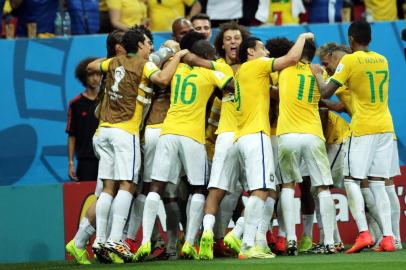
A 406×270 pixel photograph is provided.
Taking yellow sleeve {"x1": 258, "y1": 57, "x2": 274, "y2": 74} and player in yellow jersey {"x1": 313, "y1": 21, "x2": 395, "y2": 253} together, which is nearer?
yellow sleeve {"x1": 258, "y1": 57, "x2": 274, "y2": 74}

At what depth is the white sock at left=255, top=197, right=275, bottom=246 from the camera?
12.8 metres

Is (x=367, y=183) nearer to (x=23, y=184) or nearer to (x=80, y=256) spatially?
(x=80, y=256)

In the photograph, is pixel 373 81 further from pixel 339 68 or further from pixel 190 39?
pixel 190 39

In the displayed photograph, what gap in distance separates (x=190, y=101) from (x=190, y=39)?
0.71m

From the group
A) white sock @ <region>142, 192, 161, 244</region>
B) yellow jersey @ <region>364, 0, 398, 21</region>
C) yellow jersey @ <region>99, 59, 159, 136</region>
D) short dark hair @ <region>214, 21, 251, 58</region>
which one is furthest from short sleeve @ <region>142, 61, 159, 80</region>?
yellow jersey @ <region>364, 0, 398, 21</region>

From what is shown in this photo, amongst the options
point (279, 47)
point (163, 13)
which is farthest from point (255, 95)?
point (163, 13)

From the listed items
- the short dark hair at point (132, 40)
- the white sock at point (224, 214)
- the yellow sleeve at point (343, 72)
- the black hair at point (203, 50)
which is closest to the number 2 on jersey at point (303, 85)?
the yellow sleeve at point (343, 72)

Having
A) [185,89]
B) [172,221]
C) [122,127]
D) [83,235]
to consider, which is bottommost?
[83,235]

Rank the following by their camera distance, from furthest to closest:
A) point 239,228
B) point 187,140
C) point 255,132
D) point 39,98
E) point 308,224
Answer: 1. point 39,98
2. point 308,224
3. point 239,228
4. point 187,140
5. point 255,132

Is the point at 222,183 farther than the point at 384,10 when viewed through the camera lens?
No

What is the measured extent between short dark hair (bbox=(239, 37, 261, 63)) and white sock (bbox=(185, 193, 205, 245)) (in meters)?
1.48

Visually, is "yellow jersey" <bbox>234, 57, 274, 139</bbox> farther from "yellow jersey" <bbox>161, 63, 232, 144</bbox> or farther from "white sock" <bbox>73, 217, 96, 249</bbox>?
"white sock" <bbox>73, 217, 96, 249</bbox>

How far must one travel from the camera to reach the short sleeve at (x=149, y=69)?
42.4 feet

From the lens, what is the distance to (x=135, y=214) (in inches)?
530
